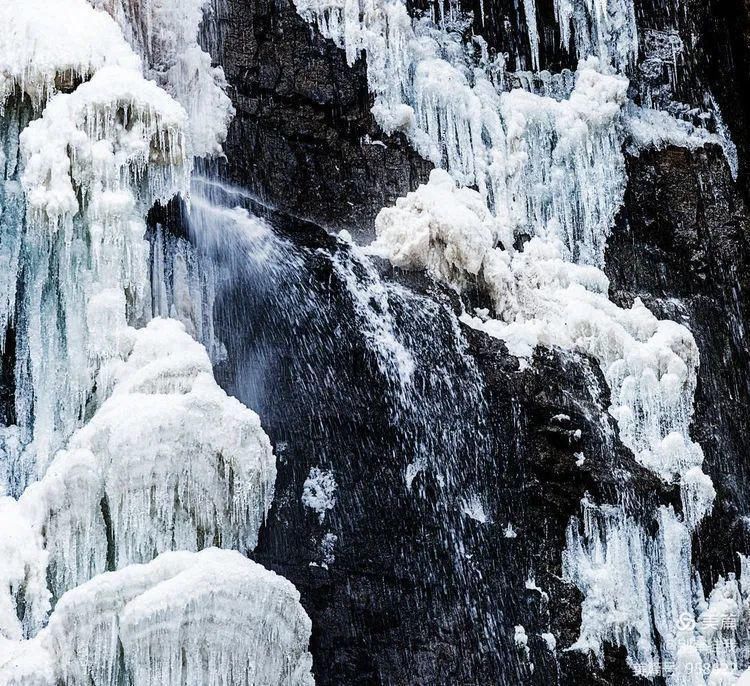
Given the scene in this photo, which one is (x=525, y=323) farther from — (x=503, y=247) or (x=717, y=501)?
(x=717, y=501)

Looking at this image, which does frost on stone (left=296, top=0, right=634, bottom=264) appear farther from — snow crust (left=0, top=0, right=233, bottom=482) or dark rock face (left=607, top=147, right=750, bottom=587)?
snow crust (left=0, top=0, right=233, bottom=482)

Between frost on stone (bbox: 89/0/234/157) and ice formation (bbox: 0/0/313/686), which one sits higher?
frost on stone (bbox: 89/0/234/157)

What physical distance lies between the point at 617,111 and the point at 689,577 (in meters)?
4.09

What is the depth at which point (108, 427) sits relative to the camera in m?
7.50

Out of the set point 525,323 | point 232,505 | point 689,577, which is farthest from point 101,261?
point 689,577

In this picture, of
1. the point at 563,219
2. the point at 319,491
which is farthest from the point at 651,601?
the point at 563,219

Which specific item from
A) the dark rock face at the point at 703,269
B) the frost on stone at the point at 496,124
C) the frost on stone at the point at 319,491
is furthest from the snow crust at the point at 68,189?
the dark rock face at the point at 703,269

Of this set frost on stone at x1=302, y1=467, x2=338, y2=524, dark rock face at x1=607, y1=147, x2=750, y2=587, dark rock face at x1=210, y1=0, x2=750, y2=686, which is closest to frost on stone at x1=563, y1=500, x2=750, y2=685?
dark rock face at x1=210, y1=0, x2=750, y2=686

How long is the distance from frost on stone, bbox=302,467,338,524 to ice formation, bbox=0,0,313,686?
51.1 inches

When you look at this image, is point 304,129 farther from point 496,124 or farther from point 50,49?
point 50,49

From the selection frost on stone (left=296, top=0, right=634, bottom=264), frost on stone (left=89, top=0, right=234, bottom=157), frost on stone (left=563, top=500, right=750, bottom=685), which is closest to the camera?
frost on stone (left=563, top=500, right=750, bottom=685)

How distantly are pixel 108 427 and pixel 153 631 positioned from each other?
51.6 inches

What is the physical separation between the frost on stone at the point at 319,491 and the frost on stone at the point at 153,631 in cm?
203

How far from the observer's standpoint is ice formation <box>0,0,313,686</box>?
688cm
